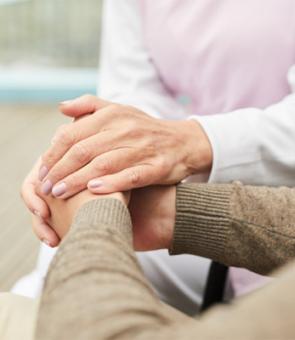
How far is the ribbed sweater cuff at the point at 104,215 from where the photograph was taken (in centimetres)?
51

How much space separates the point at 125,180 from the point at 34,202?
146 millimetres

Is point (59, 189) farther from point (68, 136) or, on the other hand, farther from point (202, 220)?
point (202, 220)

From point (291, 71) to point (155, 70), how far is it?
0.91 feet

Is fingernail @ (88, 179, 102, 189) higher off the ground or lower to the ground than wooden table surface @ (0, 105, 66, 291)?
higher

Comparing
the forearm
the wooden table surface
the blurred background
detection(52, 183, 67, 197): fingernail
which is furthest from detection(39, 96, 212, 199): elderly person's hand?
the blurred background

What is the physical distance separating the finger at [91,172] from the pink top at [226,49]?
0.32 metres

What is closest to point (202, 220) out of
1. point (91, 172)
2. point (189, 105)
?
point (91, 172)

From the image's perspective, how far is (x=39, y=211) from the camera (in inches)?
28.7

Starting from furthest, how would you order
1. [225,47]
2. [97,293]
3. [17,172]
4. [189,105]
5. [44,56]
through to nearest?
1. [44,56]
2. [17,172]
3. [189,105]
4. [225,47]
5. [97,293]

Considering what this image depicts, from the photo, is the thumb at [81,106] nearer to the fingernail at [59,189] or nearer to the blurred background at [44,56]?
the fingernail at [59,189]

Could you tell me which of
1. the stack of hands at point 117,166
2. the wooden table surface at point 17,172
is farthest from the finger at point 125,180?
the wooden table surface at point 17,172

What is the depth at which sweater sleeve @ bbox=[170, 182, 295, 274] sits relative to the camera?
2.13 feet

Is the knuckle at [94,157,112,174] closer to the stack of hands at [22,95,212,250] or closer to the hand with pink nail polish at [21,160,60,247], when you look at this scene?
the stack of hands at [22,95,212,250]

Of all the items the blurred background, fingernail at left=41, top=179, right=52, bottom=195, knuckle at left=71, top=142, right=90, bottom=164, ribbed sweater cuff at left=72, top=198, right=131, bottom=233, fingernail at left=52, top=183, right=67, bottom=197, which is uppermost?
ribbed sweater cuff at left=72, top=198, right=131, bottom=233
